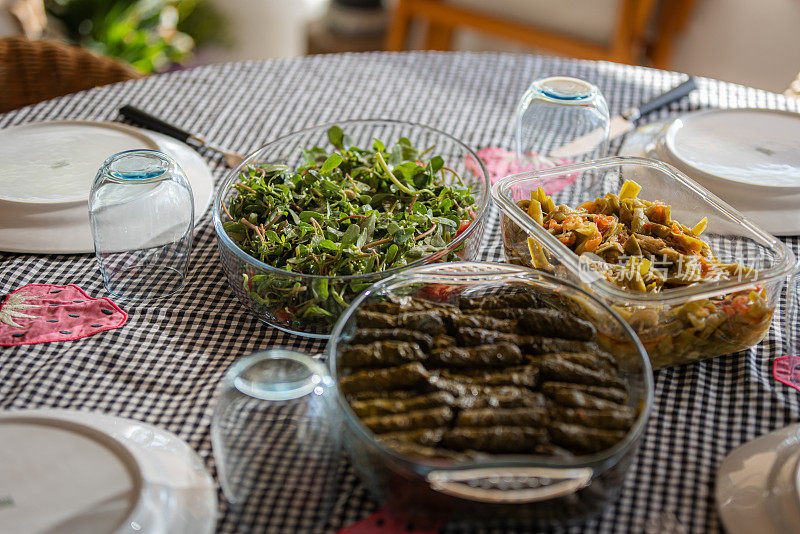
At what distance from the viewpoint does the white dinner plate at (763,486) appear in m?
0.73

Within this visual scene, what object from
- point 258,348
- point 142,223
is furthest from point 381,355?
point 142,223

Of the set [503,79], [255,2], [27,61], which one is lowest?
[255,2]

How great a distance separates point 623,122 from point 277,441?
1.04 metres

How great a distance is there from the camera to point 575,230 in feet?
3.22

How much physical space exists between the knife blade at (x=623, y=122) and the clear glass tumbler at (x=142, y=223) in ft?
2.28

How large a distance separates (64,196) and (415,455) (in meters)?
0.78

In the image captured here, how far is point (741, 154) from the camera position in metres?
1.29

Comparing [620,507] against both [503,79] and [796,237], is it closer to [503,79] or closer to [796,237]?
[796,237]

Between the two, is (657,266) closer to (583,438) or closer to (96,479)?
(583,438)

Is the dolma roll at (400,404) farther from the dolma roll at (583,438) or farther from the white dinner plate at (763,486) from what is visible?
the white dinner plate at (763,486)

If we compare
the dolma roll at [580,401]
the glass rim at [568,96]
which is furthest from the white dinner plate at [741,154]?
the dolma roll at [580,401]

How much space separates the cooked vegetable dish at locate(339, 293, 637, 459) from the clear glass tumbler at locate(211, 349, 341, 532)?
1.7 inches

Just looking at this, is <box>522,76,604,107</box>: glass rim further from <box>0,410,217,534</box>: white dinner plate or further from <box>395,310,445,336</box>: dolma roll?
<box>0,410,217,534</box>: white dinner plate

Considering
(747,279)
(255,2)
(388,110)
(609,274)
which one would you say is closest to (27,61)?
(388,110)
